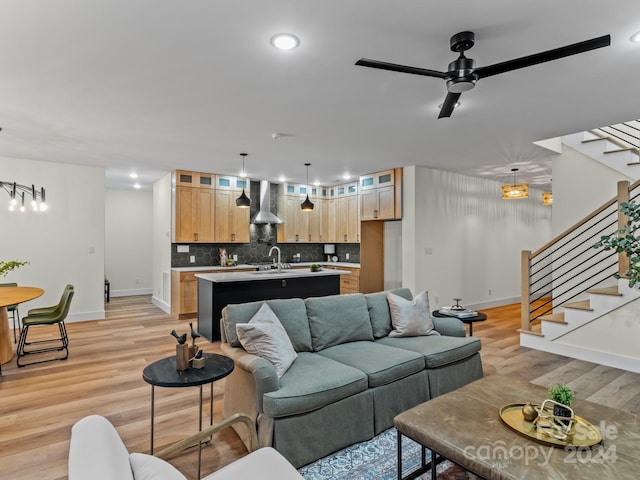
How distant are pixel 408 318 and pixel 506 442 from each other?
1.74m

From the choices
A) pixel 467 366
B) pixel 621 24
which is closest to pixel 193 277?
pixel 467 366

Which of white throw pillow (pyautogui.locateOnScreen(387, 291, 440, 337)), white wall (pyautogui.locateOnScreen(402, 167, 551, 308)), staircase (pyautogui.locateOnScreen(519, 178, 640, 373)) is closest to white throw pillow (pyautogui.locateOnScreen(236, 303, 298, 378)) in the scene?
white throw pillow (pyautogui.locateOnScreen(387, 291, 440, 337))

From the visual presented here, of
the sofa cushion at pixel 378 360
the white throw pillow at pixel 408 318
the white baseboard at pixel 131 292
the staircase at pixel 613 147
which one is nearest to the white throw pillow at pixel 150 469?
the sofa cushion at pixel 378 360

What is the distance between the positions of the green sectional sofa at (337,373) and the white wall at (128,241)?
7419 mm

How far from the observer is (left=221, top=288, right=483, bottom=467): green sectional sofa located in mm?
2195

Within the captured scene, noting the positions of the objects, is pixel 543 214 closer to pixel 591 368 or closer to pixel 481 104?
pixel 591 368

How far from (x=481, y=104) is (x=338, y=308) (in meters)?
2.37

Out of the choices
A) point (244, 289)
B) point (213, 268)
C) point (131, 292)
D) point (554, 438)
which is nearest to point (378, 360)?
point (554, 438)

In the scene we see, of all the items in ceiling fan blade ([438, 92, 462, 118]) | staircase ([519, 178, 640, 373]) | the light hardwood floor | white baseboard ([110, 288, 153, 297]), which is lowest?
the light hardwood floor

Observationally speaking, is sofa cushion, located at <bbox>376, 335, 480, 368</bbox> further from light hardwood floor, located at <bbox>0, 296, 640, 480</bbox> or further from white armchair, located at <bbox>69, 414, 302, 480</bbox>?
white armchair, located at <bbox>69, 414, 302, 480</bbox>

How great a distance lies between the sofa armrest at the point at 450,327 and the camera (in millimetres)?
3531

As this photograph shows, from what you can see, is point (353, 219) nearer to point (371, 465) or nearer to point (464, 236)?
point (464, 236)

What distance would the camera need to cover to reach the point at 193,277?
651cm

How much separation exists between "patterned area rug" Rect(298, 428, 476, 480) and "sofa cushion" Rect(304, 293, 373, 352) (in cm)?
85
